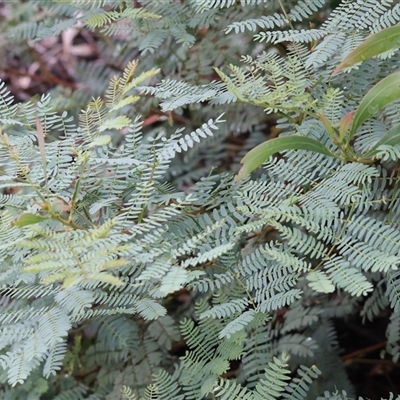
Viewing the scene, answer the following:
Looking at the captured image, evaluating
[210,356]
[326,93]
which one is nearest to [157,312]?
[210,356]

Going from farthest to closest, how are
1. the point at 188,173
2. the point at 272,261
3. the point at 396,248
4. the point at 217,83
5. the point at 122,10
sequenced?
the point at 188,173 < the point at 122,10 < the point at 217,83 < the point at 272,261 < the point at 396,248

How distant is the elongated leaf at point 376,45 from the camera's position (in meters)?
0.86

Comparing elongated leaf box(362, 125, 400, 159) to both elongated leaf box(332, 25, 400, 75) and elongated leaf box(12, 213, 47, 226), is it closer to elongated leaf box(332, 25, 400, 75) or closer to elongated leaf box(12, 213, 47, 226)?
elongated leaf box(332, 25, 400, 75)

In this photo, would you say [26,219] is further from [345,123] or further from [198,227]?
[345,123]

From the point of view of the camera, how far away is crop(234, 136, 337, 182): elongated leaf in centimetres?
83

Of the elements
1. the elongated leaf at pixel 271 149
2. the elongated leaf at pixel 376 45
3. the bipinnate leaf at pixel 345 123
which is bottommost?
the elongated leaf at pixel 271 149

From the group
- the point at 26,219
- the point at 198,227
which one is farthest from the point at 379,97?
the point at 26,219

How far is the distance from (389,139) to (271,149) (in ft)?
0.58

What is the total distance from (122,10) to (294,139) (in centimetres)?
56

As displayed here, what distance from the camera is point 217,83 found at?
1.05m

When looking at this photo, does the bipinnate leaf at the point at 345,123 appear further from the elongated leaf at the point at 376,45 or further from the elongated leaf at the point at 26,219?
the elongated leaf at the point at 26,219

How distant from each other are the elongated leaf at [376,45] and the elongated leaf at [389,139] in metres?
0.11

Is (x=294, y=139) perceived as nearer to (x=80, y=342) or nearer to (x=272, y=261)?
(x=272, y=261)

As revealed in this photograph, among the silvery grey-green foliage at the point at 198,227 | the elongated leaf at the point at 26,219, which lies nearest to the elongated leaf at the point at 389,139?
the silvery grey-green foliage at the point at 198,227
